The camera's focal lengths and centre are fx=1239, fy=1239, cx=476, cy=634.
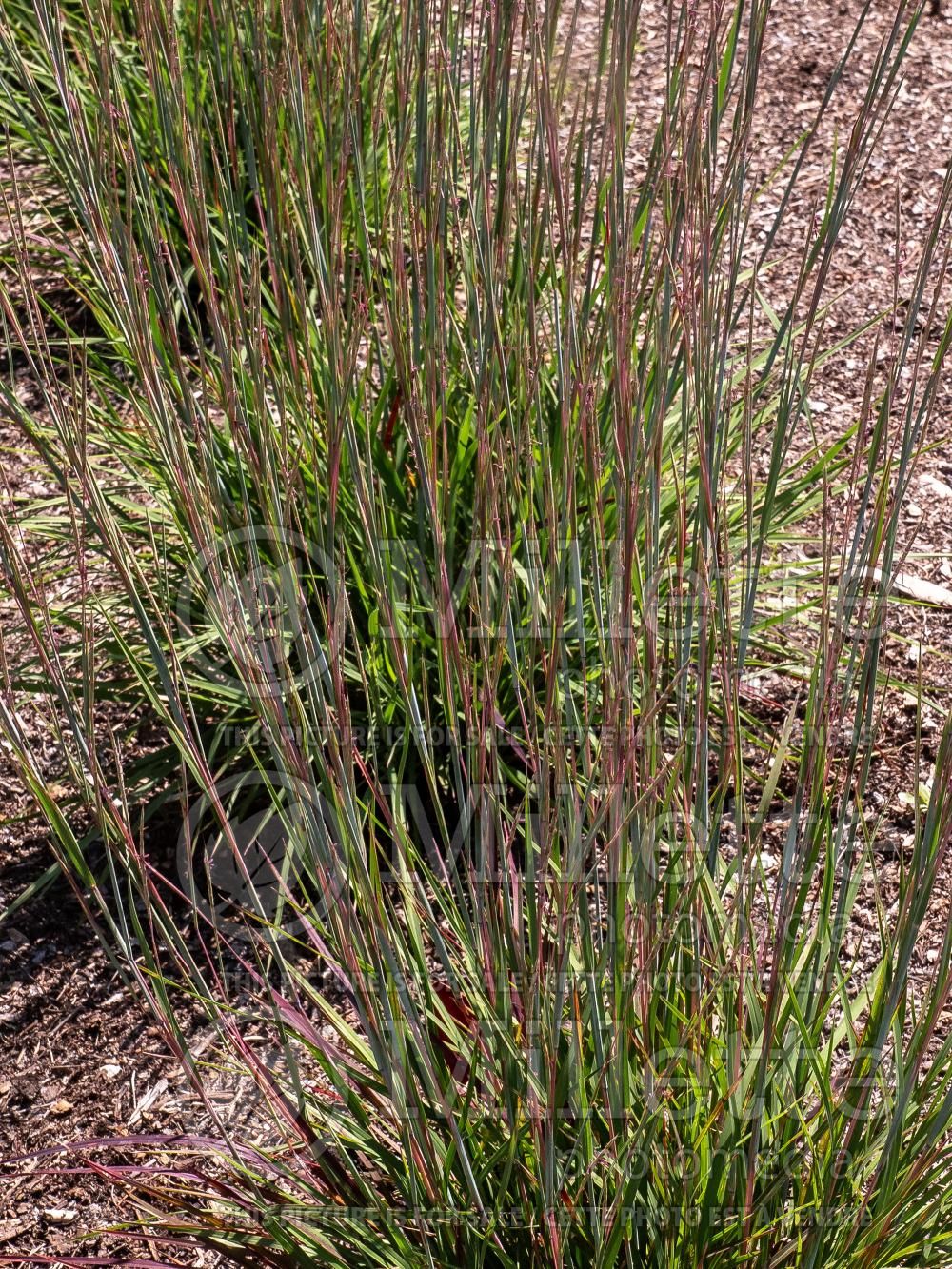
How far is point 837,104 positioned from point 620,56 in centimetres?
284

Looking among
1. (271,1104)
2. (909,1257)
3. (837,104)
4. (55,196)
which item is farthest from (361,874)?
(837,104)

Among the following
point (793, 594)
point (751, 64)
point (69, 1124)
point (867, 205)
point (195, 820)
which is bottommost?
point (69, 1124)

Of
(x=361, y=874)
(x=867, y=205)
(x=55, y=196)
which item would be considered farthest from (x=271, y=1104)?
(x=867, y=205)

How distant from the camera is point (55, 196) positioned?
2938 millimetres

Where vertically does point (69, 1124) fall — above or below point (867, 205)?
below

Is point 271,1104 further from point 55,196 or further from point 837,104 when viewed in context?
point 837,104

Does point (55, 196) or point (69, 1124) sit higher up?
point (55, 196)

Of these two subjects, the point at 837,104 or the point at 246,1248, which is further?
the point at 837,104

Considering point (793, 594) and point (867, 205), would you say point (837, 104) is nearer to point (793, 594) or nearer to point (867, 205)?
point (867, 205)

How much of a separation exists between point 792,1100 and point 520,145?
272 cm

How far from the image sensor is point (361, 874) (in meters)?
0.96

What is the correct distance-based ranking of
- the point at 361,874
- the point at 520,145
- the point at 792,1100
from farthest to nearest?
the point at 520,145, the point at 792,1100, the point at 361,874

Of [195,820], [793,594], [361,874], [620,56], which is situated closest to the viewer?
[620,56]

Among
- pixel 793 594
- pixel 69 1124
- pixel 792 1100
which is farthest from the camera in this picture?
pixel 793 594
